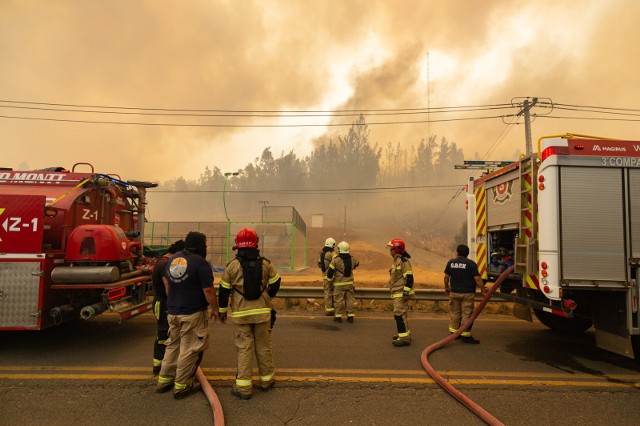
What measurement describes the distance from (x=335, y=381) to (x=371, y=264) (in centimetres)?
2643

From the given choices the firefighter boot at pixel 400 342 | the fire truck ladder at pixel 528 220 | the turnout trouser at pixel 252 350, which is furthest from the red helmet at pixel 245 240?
the fire truck ladder at pixel 528 220

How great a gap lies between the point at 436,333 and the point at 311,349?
2.33 meters

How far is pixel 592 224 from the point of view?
15.5 feet

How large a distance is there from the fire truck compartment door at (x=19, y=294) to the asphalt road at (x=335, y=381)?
50 cm

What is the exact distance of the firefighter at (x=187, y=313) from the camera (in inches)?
156

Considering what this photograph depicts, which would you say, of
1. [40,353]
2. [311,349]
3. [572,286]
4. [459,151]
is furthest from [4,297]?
[459,151]

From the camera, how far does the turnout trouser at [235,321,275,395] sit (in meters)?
3.82

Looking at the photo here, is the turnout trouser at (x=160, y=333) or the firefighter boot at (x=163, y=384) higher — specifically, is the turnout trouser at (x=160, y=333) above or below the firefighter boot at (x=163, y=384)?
above

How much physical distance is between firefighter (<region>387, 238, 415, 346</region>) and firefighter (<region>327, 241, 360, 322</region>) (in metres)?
1.47

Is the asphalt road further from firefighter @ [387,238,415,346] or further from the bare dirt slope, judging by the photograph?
the bare dirt slope

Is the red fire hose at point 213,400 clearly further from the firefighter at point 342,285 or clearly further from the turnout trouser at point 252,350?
the firefighter at point 342,285

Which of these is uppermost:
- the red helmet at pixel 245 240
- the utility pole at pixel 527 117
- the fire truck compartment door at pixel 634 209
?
the utility pole at pixel 527 117

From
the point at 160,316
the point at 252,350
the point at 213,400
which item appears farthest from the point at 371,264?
the point at 213,400

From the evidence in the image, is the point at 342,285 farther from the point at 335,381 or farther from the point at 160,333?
the point at 160,333
